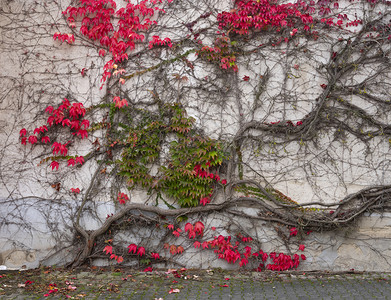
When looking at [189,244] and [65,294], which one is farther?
[189,244]

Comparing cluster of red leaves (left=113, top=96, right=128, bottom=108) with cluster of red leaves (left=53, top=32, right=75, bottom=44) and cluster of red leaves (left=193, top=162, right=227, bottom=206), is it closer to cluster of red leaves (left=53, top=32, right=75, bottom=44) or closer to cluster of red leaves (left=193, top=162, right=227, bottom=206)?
cluster of red leaves (left=53, top=32, right=75, bottom=44)

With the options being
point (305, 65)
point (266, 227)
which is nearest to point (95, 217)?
point (266, 227)

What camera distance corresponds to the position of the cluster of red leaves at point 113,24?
19.6 ft

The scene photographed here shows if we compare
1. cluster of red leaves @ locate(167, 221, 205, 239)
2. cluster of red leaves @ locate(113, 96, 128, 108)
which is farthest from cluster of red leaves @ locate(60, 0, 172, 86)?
cluster of red leaves @ locate(167, 221, 205, 239)

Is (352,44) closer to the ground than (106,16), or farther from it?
closer to the ground

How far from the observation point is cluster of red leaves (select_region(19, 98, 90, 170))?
580 cm

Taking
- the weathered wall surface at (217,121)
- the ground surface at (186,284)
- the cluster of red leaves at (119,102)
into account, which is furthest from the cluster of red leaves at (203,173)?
the cluster of red leaves at (119,102)

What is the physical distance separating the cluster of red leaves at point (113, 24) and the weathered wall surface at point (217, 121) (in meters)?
0.14

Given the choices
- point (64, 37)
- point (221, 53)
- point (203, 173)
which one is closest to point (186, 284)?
point (203, 173)

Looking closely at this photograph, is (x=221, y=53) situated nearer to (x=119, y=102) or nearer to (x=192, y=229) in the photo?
(x=119, y=102)

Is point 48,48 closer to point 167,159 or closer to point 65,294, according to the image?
point 167,159

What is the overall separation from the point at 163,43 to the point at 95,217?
270 centimetres

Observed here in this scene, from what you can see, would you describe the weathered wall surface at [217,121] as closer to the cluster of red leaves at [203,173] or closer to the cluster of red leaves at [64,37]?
the cluster of red leaves at [64,37]

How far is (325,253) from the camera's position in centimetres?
561
